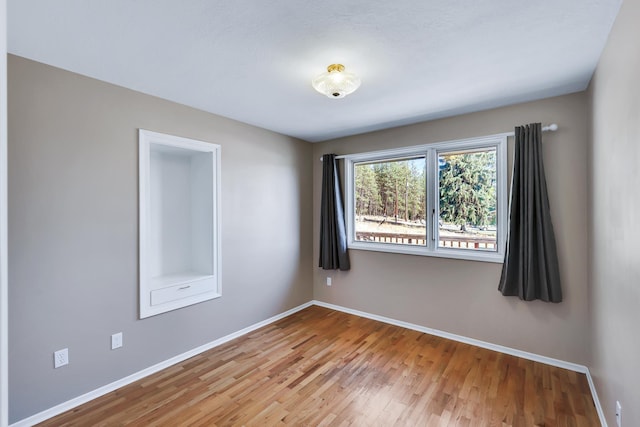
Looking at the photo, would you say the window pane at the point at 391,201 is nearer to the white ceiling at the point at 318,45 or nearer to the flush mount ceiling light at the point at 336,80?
the white ceiling at the point at 318,45

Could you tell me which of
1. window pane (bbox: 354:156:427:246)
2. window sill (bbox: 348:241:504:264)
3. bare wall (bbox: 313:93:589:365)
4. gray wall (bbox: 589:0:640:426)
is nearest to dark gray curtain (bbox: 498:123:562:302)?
bare wall (bbox: 313:93:589:365)

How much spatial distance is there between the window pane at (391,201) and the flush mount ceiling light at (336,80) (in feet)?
5.64

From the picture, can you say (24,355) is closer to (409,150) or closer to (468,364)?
(468,364)

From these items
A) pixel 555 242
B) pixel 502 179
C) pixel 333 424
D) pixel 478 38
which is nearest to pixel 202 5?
pixel 478 38

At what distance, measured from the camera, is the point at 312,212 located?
170 inches

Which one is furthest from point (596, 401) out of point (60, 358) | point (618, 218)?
point (60, 358)

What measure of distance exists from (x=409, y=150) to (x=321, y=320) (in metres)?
2.42

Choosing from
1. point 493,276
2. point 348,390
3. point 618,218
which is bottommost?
point 348,390

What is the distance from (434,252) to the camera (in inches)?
128

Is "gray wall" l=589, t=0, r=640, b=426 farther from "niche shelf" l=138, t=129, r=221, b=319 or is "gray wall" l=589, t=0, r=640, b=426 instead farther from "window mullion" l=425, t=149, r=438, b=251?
"niche shelf" l=138, t=129, r=221, b=319

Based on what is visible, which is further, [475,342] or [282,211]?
[282,211]

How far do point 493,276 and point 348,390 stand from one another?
5.97 feet

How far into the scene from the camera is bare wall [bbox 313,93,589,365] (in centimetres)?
247

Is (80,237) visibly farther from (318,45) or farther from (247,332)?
(318,45)
